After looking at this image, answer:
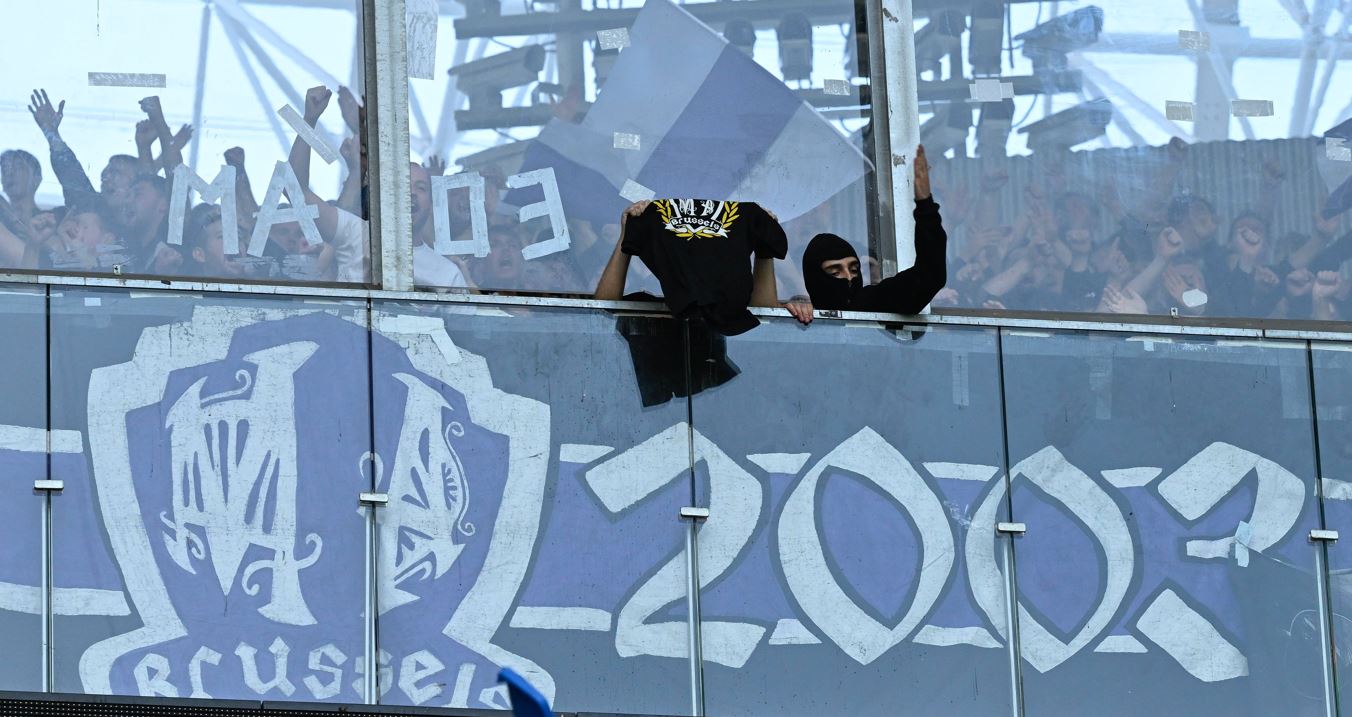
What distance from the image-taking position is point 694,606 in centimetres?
919

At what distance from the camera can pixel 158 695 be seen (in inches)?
336

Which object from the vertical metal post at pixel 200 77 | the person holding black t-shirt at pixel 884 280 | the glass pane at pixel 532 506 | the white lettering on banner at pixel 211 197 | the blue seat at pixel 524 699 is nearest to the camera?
the blue seat at pixel 524 699

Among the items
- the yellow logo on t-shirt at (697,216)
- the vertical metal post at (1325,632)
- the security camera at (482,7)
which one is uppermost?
the security camera at (482,7)

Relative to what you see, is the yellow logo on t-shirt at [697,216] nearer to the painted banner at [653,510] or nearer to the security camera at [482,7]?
the painted banner at [653,510]

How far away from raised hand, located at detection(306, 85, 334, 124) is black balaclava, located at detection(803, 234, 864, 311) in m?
2.01

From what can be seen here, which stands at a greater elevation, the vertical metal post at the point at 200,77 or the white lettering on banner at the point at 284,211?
the vertical metal post at the point at 200,77

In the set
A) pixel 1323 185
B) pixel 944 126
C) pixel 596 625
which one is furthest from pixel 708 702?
pixel 1323 185

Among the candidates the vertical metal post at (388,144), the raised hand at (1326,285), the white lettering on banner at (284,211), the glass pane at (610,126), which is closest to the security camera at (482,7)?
the glass pane at (610,126)

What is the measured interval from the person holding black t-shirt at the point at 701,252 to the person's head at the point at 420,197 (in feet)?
2.46

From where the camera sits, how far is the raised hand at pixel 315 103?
9523 millimetres

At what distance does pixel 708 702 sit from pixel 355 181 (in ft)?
8.05

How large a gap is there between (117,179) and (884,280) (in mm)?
3039

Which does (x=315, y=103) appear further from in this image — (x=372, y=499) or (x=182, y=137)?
(x=372, y=499)

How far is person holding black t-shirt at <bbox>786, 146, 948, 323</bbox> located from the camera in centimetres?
948
